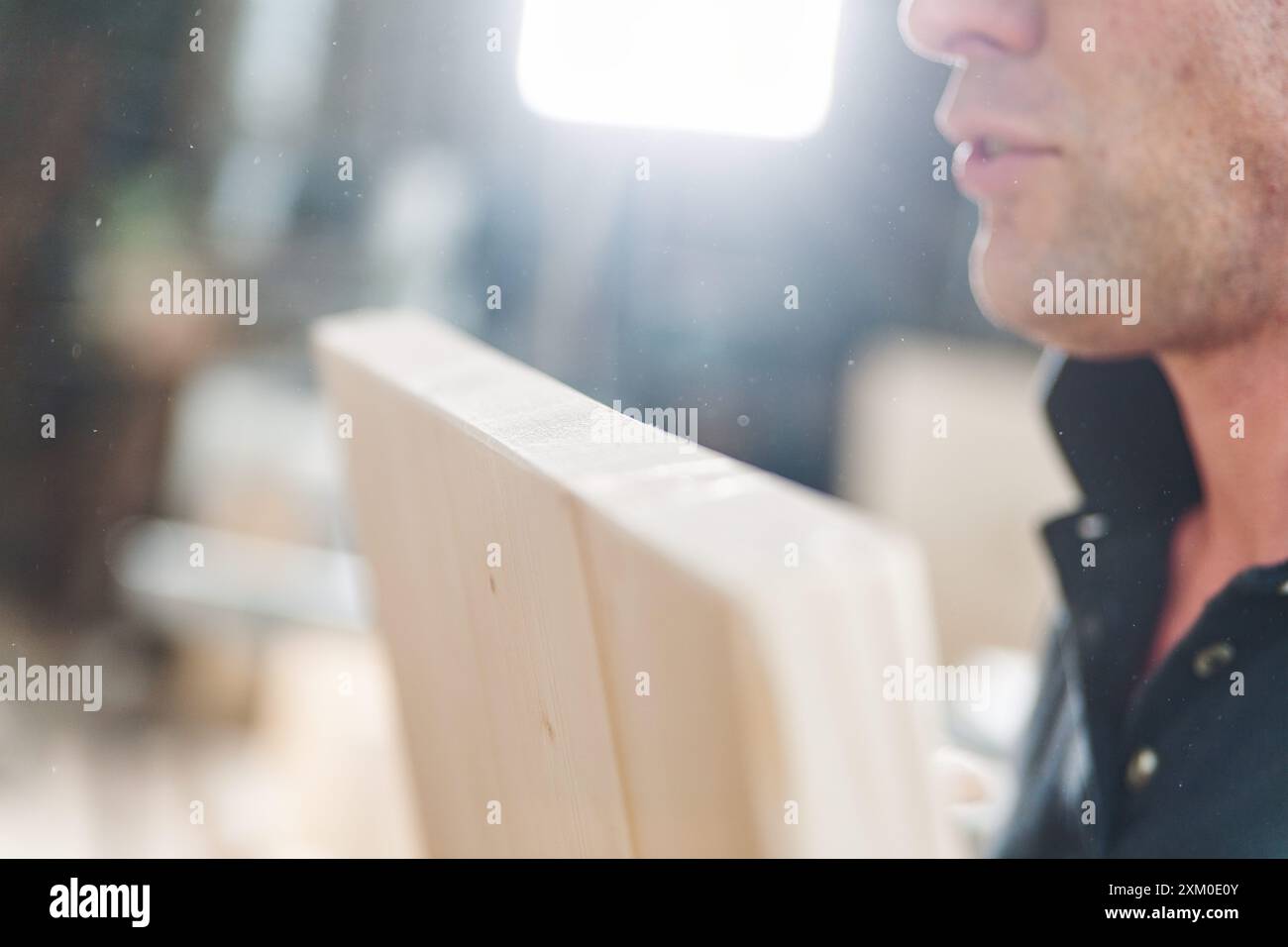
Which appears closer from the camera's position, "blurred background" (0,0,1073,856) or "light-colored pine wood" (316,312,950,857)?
"light-colored pine wood" (316,312,950,857)

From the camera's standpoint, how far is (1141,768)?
1.59 ft

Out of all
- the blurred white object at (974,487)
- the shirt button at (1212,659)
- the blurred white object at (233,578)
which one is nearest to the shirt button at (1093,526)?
the shirt button at (1212,659)

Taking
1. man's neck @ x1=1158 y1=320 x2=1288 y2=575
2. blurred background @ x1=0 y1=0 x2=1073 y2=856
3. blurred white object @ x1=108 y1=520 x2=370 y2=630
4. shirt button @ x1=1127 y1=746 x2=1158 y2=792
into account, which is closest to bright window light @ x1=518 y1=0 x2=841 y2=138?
blurred background @ x1=0 y1=0 x2=1073 y2=856

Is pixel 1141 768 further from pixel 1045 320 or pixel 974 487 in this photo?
pixel 974 487

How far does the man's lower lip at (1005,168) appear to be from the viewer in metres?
0.46

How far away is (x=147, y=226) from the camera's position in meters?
0.75

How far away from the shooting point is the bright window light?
1.73 ft

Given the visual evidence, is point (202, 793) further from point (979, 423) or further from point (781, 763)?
point (979, 423)

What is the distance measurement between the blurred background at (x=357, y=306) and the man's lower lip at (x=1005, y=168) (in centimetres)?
6

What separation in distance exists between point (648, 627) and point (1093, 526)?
0.56 meters

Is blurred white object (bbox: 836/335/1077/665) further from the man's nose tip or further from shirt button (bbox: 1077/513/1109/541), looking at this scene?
the man's nose tip

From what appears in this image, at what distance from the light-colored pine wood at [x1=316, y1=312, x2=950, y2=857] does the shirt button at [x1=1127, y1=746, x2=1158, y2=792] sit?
12.7 inches

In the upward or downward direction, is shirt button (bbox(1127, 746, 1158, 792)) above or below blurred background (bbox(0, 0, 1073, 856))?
below
